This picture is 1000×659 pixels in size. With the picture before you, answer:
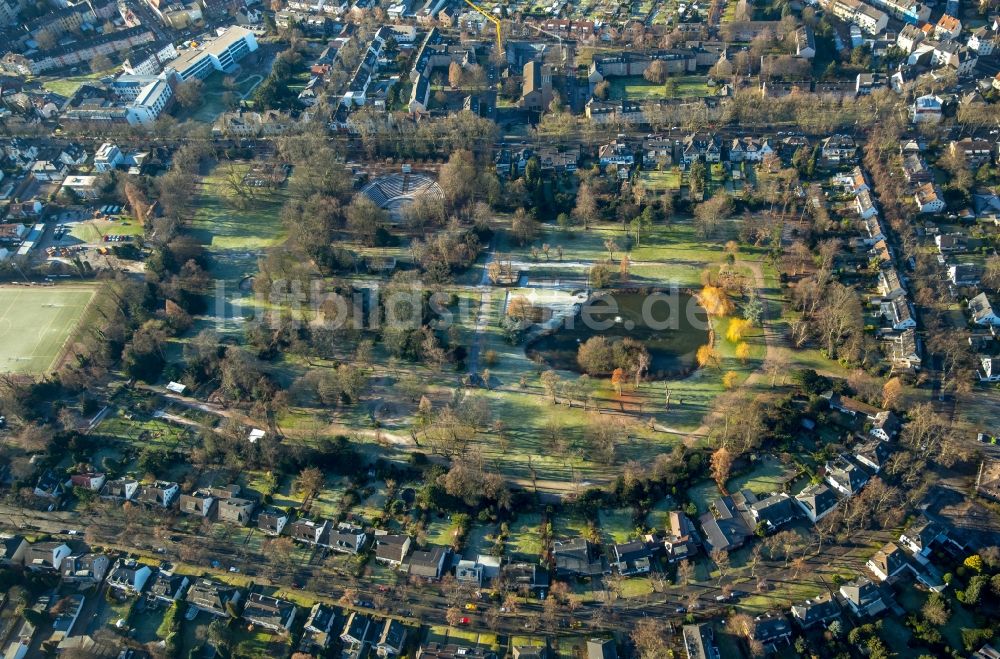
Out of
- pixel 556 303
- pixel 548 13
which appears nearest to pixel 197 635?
pixel 556 303

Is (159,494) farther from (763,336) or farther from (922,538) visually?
(922,538)

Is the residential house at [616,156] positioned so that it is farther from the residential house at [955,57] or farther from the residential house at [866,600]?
the residential house at [866,600]

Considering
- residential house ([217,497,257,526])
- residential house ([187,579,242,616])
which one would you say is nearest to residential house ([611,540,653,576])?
residential house ([187,579,242,616])

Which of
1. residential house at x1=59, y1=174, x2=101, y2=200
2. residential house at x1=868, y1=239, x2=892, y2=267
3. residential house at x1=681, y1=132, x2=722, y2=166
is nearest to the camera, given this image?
residential house at x1=868, y1=239, x2=892, y2=267

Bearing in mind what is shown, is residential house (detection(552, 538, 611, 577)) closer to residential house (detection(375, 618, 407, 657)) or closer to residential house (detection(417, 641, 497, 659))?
residential house (detection(417, 641, 497, 659))

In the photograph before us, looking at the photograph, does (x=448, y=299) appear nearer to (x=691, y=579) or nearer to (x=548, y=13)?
(x=691, y=579)

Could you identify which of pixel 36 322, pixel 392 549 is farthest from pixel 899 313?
pixel 36 322
